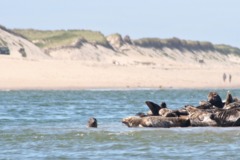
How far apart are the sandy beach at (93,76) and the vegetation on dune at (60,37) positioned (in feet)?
33.1

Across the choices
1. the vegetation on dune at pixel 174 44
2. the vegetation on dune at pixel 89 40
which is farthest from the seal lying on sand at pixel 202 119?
the vegetation on dune at pixel 174 44

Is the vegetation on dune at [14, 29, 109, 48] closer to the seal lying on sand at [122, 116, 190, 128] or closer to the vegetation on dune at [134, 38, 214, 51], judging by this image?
the vegetation on dune at [134, 38, 214, 51]

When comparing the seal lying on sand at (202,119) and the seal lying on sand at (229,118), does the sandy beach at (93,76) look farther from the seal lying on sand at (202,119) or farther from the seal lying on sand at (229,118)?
the seal lying on sand at (229,118)

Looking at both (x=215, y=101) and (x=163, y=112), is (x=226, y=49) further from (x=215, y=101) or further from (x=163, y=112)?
(x=163, y=112)

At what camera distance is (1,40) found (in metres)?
70.2

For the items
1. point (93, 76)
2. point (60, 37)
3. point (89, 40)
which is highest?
point (60, 37)

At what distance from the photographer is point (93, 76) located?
6197cm

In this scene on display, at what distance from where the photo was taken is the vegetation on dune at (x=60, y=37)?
79438 millimetres

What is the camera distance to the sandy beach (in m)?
57.4

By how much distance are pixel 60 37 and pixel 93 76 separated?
22.0 m

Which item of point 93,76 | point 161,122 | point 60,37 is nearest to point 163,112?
point 161,122

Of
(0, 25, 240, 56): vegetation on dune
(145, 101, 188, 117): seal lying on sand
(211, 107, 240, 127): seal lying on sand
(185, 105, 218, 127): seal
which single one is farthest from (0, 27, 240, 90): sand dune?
(211, 107, 240, 127): seal lying on sand

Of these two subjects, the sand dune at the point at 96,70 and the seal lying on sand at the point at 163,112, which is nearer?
the seal lying on sand at the point at 163,112

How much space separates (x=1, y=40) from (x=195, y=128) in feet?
157
